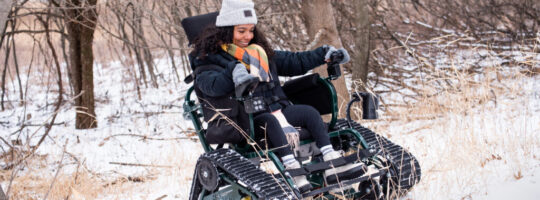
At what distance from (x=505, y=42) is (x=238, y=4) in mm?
6330

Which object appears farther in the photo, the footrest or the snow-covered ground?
the snow-covered ground

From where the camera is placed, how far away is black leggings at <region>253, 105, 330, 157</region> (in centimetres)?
281

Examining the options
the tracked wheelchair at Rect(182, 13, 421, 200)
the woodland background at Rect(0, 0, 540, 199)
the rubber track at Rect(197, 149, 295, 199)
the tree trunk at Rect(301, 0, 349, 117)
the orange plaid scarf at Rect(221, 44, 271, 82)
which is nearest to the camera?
the rubber track at Rect(197, 149, 295, 199)

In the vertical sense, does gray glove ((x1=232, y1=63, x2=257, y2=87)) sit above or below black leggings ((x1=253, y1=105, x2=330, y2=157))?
above

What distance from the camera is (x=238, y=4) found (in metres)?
3.05

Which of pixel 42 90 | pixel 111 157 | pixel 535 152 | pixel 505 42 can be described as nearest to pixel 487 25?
pixel 505 42

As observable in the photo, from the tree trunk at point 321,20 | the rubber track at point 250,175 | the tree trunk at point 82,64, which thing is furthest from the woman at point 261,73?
the tree trunk at point 82,64

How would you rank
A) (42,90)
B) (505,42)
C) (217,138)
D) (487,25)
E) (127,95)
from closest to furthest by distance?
(217,138), (505,42), (487,25), (127,95), (42,90)

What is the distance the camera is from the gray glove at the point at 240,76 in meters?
2.59

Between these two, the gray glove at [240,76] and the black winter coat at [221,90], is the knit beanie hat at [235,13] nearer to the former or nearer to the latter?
the black winter coat at [221,90]

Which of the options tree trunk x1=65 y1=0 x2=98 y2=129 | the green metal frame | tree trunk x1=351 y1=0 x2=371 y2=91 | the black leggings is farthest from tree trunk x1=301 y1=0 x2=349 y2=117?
tree trunk x1=65 y1=0 x2=98 y2=129

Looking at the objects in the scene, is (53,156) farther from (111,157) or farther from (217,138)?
(217,138)

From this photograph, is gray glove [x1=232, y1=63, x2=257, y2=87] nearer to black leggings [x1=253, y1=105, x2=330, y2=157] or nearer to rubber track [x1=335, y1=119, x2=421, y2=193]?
black leggings [x1=253, y1=105, x2=330, y2=157]

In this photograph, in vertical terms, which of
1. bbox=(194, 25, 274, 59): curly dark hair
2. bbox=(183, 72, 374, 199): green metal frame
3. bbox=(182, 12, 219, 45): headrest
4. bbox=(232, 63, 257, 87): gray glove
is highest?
bbox=(182, 12, 219, 45): headrest
